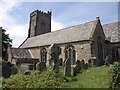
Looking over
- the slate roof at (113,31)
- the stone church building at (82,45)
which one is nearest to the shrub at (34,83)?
the stone church building at (82,45)

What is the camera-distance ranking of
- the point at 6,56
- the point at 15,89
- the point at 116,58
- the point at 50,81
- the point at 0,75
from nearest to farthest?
the point at 15,89 → the point at 50,81 → the point at 0,75 → the point at 116,58 → the point at 6,56

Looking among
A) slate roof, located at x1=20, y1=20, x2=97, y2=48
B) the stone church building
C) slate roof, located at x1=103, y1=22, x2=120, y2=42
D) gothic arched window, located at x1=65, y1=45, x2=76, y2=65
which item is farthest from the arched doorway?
gothic arched window, located at x1=65, y1=45, x2=76, y2=65

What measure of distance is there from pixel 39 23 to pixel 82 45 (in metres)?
28.1

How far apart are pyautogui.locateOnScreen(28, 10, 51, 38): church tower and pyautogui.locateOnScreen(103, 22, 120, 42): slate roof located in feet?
74.8

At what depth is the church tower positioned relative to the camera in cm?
5672

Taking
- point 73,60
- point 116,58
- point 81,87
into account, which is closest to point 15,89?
point 81,87

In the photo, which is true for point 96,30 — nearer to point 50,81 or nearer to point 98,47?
point 98,47

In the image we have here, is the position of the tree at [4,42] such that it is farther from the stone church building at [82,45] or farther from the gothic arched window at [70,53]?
the gothic arched window at [70,53]

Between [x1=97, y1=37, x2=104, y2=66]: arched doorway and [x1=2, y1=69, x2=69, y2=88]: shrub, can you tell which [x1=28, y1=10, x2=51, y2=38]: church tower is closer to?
[x1=97, y1=37, x2=104, y2=66]: arched doorway

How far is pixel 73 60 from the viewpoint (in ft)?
108

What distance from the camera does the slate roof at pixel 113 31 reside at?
35188 mm

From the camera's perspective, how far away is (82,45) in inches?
1245

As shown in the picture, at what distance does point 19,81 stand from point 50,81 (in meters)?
2.02

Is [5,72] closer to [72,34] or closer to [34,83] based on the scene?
[34,83]
